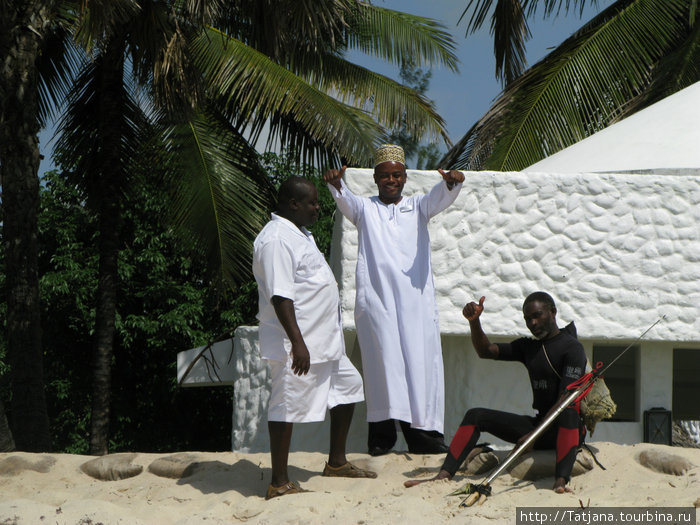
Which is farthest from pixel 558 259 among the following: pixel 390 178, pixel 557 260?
pixel 390 178

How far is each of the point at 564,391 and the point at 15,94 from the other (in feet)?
19.3

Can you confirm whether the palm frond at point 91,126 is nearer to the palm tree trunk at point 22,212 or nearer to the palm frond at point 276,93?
the palm frond at point 276,93

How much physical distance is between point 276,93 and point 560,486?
7845 mm

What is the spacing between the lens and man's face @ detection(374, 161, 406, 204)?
5.97m

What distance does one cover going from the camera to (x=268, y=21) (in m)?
8.56

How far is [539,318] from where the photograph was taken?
495 cm

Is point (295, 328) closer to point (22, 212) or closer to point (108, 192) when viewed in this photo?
point (22, 212)

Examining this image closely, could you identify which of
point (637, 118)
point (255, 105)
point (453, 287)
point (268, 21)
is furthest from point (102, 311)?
point (637, 118)

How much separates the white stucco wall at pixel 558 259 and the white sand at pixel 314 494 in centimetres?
194

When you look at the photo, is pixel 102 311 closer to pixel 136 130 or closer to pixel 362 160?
pixel 136 130

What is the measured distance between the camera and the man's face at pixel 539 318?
495 cm

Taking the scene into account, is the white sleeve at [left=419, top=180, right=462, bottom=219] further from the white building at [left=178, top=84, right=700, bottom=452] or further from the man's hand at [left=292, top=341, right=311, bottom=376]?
the man's hand at [left=292, top=341, right=311, bottom=376]

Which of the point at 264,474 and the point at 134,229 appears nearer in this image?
the point at 264,474

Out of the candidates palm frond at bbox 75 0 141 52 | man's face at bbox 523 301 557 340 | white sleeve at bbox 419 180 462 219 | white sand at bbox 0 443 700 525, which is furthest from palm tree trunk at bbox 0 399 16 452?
man's face at bbox 523 301 557 340
